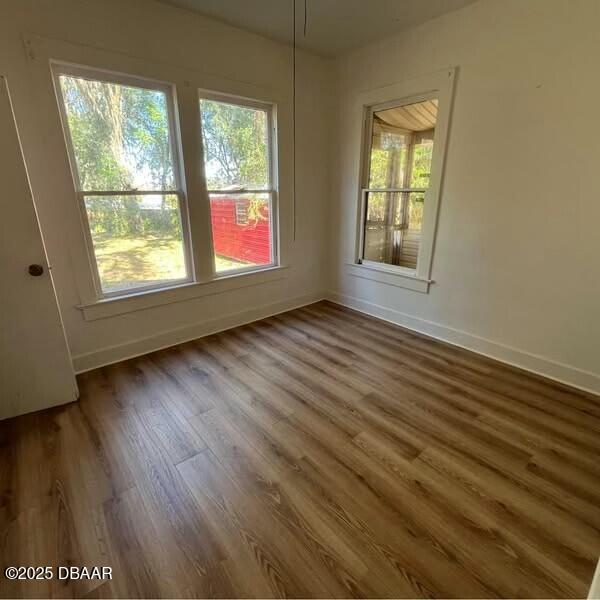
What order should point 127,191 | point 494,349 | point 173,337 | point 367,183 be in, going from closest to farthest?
point 127,191 < point 494,349 < point 173,337 < point 367,183

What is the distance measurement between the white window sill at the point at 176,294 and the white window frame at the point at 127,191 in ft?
0.20

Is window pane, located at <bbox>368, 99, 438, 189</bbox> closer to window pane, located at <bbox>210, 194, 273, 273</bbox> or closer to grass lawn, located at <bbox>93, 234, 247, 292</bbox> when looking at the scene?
window pane, located at <bbox>210, 194, 273, 273</bbox>

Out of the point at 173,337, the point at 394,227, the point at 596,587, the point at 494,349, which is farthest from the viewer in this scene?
the point at 394,227

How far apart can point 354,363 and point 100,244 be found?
221cm

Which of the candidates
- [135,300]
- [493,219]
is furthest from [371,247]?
[135,300]

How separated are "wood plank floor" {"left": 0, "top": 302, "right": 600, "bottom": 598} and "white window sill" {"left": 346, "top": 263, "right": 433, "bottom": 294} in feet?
2.98

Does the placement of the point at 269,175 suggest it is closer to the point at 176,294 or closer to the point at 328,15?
the point at 328,15

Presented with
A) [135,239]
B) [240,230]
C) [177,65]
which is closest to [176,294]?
[135,239]

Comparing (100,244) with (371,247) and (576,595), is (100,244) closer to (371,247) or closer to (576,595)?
(371,247)

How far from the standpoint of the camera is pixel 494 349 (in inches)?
108

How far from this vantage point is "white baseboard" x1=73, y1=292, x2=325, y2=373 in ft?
8.48

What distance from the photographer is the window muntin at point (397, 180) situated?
2.95m

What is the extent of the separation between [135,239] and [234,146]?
1250mm

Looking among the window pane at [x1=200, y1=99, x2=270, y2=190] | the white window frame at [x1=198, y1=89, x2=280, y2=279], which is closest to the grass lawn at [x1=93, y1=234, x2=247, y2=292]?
the white window frame at [x1=198, y1=89, x2=280, y2=279]
